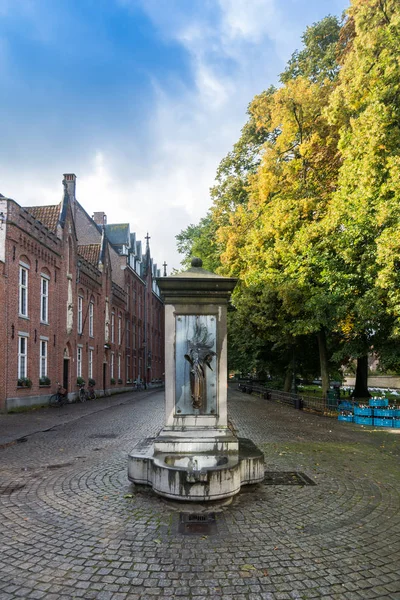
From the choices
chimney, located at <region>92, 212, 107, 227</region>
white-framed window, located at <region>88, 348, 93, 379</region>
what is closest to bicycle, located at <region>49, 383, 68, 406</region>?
white-framed window, located at <region>88, 348, 93, 379</region>

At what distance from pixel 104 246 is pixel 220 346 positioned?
3083cm

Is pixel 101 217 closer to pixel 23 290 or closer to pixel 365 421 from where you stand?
pixel 23 290

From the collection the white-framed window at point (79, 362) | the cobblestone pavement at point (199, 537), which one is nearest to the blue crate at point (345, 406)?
the cobblestone pavement at point (199, 537)

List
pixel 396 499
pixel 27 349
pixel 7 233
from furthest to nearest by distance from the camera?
pixel 27 349, pixel 7 233, pixel 396 499

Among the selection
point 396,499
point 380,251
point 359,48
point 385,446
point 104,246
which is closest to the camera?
point 396,499

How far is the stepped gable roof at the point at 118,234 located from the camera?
165ft

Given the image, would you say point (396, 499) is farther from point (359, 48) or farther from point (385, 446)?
point (359, 48)

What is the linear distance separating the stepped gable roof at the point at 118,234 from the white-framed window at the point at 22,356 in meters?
29.9

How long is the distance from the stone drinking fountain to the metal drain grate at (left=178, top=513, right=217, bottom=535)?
3.03 ft

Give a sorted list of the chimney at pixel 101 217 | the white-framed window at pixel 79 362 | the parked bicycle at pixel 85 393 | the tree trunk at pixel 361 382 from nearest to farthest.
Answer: the tree trunk at pixel 361 382, the parked bicycle at pixel 85 393, the white-framed window at pixel 79 362, the chimney at pixel 101 217

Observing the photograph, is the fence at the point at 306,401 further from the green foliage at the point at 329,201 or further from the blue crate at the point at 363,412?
the blue crate at the point at 363,412

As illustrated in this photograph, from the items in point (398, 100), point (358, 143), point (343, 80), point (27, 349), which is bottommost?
point (27, 349)

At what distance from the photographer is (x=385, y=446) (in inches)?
448

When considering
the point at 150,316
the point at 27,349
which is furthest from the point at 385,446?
the point at 150,316
